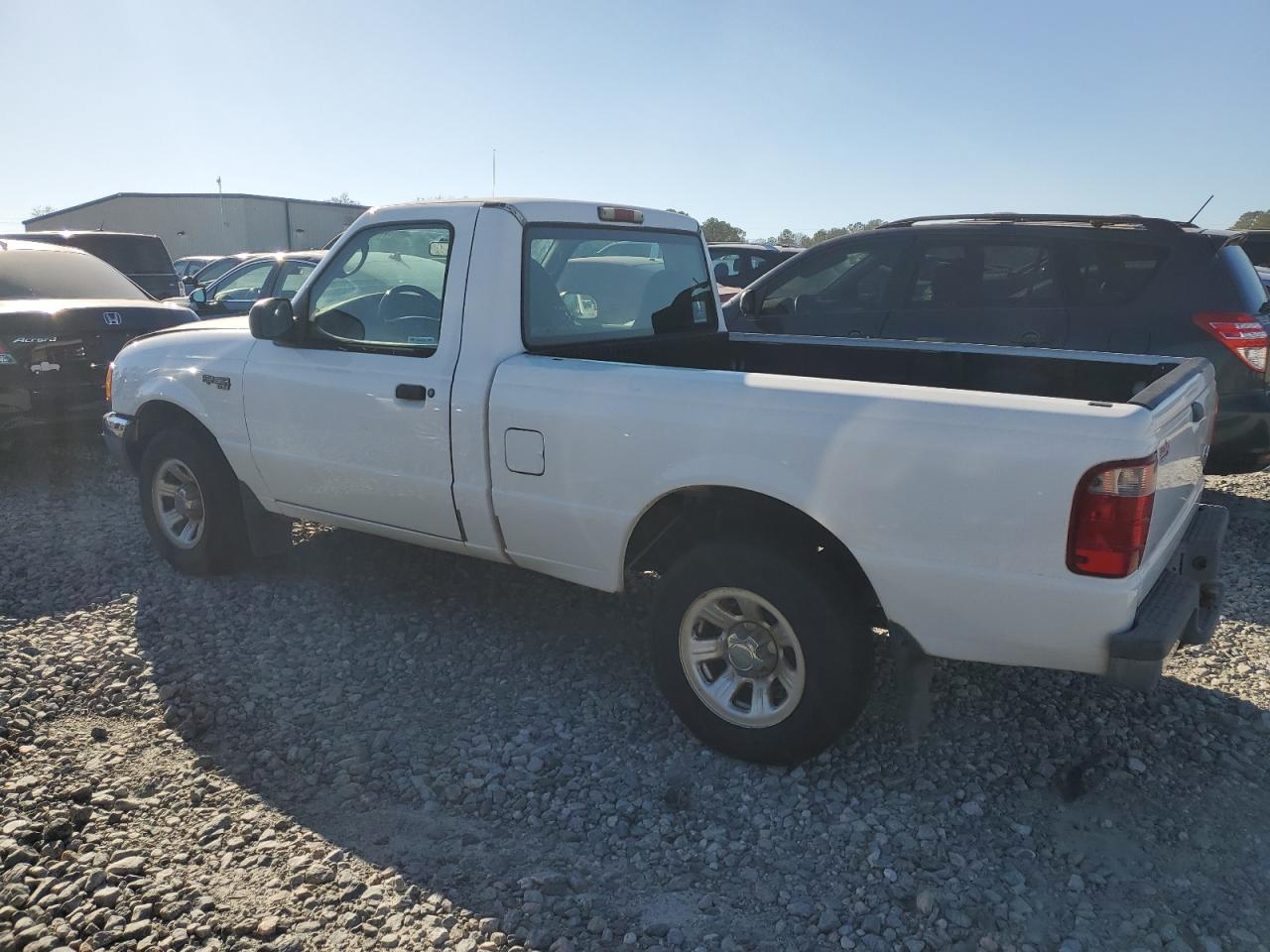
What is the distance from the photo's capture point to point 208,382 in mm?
4723

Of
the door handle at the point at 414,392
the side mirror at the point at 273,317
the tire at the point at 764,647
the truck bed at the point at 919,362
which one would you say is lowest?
the tire at the point at 764,647

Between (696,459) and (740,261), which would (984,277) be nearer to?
(696,459)

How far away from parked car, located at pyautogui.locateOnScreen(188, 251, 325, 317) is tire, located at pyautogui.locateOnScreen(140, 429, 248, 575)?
450 centimetres

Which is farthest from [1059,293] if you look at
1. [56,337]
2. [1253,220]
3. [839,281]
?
[1253,220]

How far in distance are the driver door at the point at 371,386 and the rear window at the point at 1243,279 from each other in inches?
177

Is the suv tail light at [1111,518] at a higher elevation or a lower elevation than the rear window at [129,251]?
lower

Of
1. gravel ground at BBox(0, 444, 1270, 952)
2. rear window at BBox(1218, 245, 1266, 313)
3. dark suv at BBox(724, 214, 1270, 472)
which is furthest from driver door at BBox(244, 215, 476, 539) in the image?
rear window at BBox(1218, 245, 1266, 313)

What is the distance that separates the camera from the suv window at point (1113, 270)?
18.7ft

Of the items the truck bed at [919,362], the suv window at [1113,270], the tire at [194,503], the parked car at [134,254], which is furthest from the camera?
the parked car at [134,254]

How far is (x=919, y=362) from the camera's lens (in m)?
4.14

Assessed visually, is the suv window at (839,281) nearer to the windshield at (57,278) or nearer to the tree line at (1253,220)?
the windshield at (57,278)

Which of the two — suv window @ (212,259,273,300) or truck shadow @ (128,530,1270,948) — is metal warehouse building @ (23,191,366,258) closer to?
suv window @ (212,259,273,300)

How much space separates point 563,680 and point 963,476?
2.04 meters

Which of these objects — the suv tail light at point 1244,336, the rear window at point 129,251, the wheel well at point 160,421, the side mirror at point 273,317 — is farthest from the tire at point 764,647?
the rear window at point 129,251
